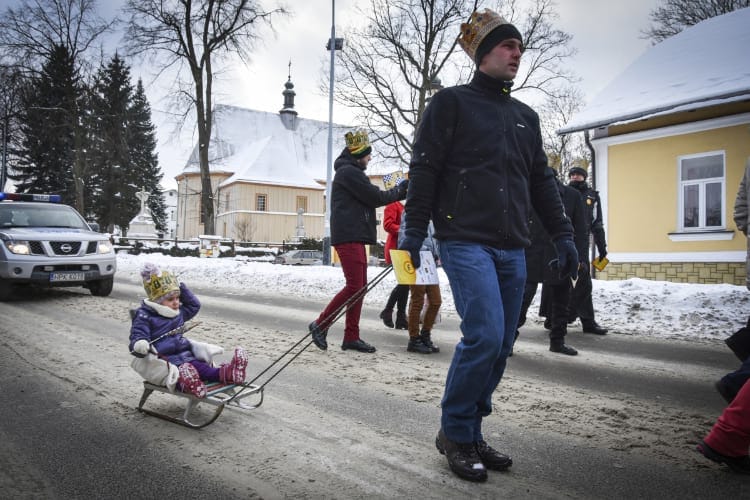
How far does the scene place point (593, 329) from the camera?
7.54 meters

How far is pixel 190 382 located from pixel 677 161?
48.1 feet

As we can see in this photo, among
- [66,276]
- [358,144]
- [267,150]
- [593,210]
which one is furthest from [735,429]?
[267,150]

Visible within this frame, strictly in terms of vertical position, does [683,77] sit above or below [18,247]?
above

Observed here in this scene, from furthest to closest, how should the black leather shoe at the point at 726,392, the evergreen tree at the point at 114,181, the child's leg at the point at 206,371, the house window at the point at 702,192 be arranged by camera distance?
the evergreen tree at the point at 114,181 < the house window at the point at 702,192 < the child's leg at the point at 206,371 < the black leather shoe at the point at 726,392

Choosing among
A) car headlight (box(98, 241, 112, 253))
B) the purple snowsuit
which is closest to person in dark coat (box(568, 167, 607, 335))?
the purple snowsuit

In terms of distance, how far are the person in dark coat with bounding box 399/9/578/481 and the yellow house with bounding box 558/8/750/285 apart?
11.8 m

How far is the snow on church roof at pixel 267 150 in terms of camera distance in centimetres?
5369

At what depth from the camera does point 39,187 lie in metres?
48.3

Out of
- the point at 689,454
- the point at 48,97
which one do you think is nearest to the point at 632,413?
the point at 689,454

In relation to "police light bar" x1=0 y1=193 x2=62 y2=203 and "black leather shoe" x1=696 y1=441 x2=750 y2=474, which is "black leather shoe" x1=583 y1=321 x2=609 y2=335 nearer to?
Result: "black leather shoe" x1=696 y1=441 x2=750 y2=474

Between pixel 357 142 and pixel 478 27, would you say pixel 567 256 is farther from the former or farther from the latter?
pixel 357 142

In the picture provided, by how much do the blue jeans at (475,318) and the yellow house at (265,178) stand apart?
46329mm

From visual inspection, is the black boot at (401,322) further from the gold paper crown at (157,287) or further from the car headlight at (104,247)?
the car headlight at (104,247)

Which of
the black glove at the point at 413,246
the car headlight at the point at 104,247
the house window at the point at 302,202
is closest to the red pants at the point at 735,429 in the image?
the black glove at the point at 413,246
